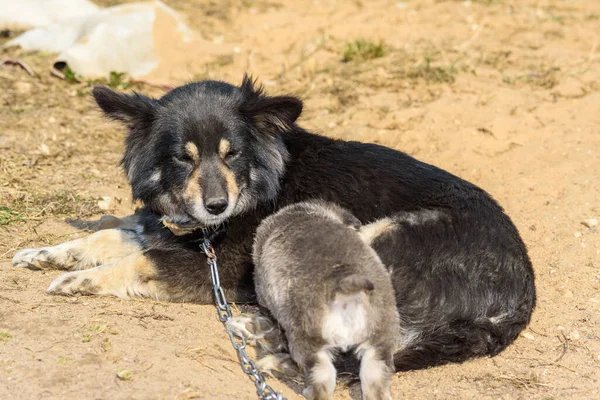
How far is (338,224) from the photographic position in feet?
14.2

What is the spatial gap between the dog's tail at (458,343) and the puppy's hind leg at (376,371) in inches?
15.0

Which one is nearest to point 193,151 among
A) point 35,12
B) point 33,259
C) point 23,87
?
point 33,259

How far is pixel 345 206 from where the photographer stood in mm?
4922

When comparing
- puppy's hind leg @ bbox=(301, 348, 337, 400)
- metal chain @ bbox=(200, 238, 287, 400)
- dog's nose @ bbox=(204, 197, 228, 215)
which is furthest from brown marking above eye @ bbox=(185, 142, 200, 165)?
puppy's hind leg @ bbox=(301, 348, 337, 400)

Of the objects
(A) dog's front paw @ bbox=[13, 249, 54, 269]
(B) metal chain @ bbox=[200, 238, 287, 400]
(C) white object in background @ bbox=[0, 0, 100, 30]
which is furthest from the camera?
(C) white object in background @ bbox=[0, 0, 100, 30]

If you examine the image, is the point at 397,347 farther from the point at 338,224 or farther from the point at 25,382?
the point at 25,382

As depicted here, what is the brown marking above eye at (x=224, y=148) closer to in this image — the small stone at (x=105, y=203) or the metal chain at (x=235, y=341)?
the metal chain at (x=235, y=341)

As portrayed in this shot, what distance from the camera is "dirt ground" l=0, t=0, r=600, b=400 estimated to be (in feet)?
13.3

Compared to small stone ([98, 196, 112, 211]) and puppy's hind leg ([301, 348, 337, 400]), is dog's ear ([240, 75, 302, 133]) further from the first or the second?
small stone ([98, 196, 112, 211])

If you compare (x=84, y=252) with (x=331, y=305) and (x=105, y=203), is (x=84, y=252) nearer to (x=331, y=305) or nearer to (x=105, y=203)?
(x=105, y=203)

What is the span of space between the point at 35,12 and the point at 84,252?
20.9 feet

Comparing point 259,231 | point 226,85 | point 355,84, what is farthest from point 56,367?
point 355,84

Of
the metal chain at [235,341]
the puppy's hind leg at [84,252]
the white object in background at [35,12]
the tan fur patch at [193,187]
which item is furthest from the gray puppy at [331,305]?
the white object in background at [35,12]

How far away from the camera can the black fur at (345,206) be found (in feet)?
14.3
